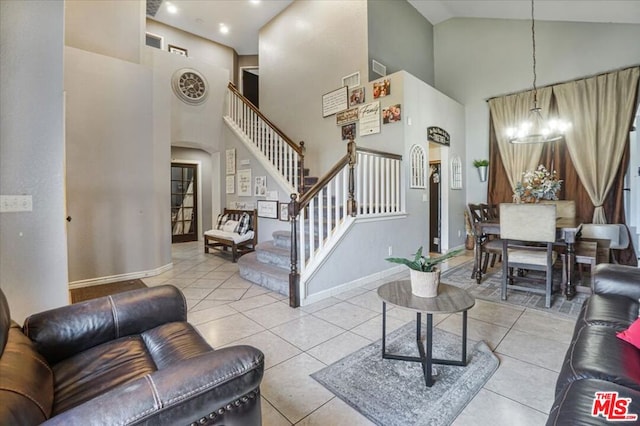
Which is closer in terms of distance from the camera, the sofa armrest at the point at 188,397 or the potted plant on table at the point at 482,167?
the sofa armrest at the point at 188,397

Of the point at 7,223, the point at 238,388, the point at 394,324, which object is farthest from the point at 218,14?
the point at 238,388

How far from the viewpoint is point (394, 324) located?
2762 millimetres

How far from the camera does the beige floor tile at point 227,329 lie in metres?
2.50

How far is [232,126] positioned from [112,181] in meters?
2.74

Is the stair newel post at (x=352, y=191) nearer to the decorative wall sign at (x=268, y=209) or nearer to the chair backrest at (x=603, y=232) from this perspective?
the decorative wall sign at (x=268, y=209)

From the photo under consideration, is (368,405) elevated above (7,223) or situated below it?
below

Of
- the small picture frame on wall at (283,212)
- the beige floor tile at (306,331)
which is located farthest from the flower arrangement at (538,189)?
the small picture frame on wall at (283,212)

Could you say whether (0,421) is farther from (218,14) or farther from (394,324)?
(218,14)

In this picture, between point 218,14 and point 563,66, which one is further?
point 218,14

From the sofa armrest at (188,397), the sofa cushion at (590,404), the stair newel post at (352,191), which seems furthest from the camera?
the stair newel post at (352,191)

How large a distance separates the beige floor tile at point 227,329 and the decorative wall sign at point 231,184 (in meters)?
3.88

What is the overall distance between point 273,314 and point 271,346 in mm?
655

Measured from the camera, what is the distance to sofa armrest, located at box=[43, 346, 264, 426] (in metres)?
0.76

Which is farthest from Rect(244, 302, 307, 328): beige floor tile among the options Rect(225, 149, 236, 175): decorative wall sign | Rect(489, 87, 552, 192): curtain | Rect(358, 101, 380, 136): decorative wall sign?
Rect(489, 87, 552, 192): curtain
